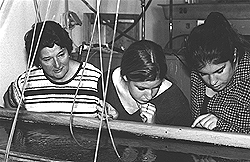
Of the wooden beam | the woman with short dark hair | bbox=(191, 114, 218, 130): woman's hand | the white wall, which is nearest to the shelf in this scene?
the white wall

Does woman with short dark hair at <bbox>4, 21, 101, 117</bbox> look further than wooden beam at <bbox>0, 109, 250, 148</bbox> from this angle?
Yes

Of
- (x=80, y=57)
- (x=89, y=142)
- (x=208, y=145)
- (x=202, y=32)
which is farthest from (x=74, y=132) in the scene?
(x=80, y=57)

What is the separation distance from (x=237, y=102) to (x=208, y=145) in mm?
395

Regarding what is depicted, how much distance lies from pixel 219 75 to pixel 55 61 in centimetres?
67

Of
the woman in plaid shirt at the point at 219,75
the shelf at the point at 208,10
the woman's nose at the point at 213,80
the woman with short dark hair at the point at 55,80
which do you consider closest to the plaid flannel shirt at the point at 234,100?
the woman in plaid shirt at the point at 219,75

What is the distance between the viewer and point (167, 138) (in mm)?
1441

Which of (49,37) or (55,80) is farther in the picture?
(55,80)

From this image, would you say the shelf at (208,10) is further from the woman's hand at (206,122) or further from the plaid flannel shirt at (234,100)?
the woman's hand at (206,122)

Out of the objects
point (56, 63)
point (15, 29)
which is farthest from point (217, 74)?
point (15, 29)

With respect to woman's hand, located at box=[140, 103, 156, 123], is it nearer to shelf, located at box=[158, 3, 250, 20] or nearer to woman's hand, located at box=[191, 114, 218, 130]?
woman's hand, located at box=[191, 114, 218, 130]

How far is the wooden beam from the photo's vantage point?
4.36 feet

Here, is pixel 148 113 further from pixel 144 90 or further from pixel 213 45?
pixel 213 45

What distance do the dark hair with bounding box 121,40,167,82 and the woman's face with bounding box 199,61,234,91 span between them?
160mm

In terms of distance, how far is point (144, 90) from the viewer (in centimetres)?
174
